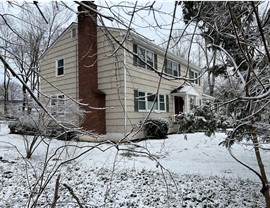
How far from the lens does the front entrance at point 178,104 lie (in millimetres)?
15824

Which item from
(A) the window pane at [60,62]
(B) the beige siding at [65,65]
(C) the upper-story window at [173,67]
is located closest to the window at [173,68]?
(C) the upper-story window at [173,67]

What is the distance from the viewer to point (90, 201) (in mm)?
4688

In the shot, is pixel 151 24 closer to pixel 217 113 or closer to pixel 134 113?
pixel 217 113

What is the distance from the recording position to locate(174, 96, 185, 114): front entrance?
623 inches

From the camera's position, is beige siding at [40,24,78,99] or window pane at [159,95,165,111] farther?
window pane at [159,95,165,111]

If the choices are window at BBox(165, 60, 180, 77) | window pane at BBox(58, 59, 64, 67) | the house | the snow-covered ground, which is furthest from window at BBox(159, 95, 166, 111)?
window pane at BBox(58, 59, 64, 67)

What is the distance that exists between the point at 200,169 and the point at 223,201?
2.13 meters

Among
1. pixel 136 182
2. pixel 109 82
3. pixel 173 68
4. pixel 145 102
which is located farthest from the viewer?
pixel 173 68

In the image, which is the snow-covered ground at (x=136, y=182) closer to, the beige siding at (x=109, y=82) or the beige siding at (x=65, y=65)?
the beige siding at (x=109, y=82)

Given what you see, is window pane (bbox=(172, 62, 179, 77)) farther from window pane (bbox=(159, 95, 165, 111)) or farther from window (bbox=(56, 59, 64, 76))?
window (bbox=(56, 59, 64, 76))

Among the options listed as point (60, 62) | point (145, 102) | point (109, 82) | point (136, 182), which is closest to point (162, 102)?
point (145, 102)

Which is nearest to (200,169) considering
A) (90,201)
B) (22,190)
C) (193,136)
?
(90,201)

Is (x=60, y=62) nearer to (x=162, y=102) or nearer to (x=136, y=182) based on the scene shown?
(x=162, y=102)

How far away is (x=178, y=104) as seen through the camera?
16188 millimetres
